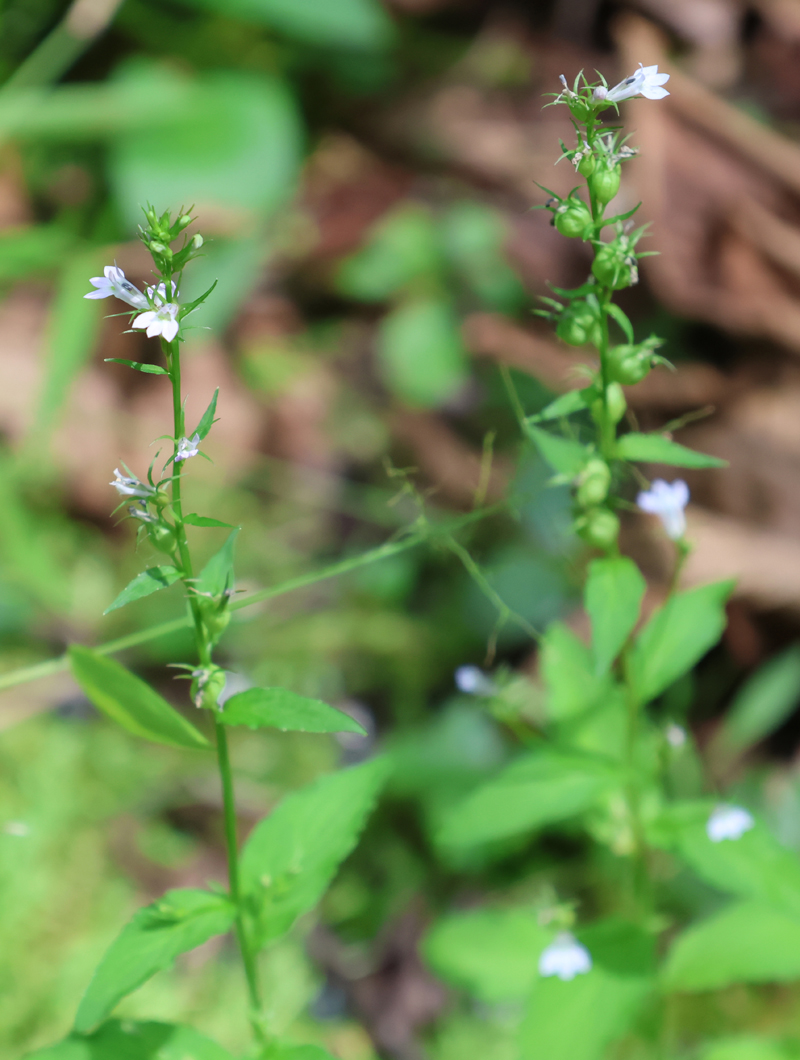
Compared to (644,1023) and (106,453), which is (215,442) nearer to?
(106,453)

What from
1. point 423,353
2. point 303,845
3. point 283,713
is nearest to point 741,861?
point 303,845

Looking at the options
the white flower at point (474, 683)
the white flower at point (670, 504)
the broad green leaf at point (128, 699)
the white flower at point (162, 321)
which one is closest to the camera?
the white flower at point (162, 321)

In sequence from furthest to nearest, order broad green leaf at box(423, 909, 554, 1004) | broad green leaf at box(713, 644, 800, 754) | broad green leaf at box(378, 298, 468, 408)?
broad green leaf at box(378, 298, 468, 408) < broad green leaf at box(713, 644, 800, 754) < broad green leaf at box(423, 909, 554, 1004)

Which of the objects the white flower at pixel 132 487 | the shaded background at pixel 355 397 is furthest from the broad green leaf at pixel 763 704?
the white flower at pixel 132 487

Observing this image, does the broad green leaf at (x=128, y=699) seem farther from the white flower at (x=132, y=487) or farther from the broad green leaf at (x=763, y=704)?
the broad green leaf at (x=763, y=704)

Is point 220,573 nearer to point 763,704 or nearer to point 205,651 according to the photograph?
point 205,651

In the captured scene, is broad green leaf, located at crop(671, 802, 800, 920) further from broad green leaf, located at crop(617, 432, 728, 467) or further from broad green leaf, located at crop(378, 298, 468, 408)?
broad green leaf, located at crop(378, 298, 468, 408)

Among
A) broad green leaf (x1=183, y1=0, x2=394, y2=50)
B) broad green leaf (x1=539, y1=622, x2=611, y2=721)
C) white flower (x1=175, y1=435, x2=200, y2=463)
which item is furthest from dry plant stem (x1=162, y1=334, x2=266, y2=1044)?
broad green leaf (x1=183, y1=0, x2=394, y2=50)

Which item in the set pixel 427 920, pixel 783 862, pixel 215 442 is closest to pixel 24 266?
pixel 215 442
